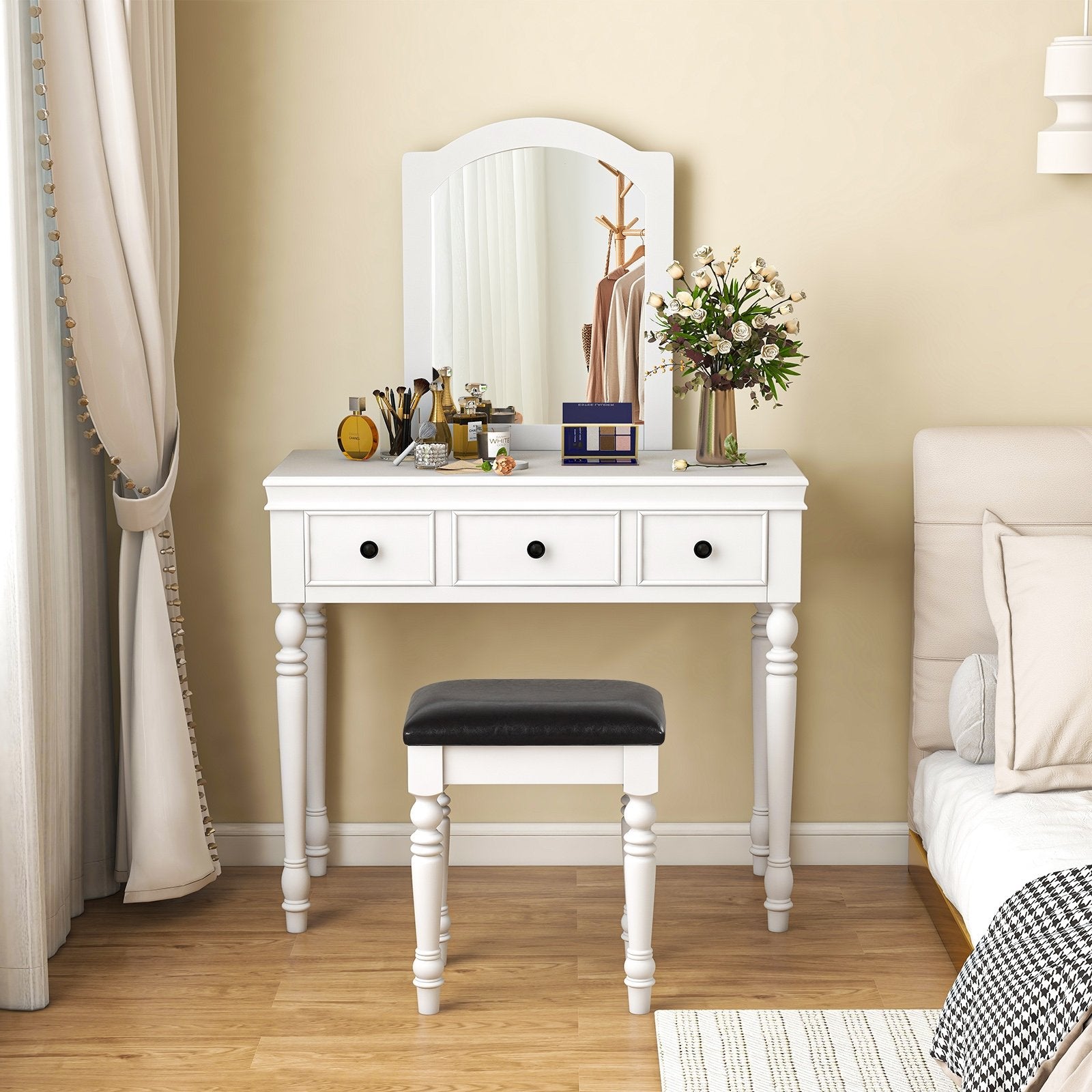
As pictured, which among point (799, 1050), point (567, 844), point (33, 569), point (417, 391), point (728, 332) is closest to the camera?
point (799, 1050)

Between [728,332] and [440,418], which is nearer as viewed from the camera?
[728,332]

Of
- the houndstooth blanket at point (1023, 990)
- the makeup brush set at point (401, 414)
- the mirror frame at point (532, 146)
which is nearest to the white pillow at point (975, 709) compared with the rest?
the houndstooth blanket at point (1023, 990)

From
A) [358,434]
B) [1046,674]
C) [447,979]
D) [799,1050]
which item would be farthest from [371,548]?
[1046,674]

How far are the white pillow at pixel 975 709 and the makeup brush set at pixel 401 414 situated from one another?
4.19 ft

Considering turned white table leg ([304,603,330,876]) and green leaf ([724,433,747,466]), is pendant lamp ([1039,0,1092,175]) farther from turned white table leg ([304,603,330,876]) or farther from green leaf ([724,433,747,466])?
turned white table leg ([304,603,330,876])

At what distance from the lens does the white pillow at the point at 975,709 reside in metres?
2.43

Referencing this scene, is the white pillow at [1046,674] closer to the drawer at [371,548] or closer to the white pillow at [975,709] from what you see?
the white pillow at [975,709]

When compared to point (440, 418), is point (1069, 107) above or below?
above

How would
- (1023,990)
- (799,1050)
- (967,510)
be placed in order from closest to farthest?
(1023,990) → (799,1050) → (967,510)

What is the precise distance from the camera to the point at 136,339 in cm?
244

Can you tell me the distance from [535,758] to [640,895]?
0.32 meters

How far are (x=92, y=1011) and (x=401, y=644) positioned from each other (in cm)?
100

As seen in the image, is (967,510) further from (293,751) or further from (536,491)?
(293,751)

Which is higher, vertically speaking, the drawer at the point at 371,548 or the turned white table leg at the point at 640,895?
the drawer at the point at 371,548
